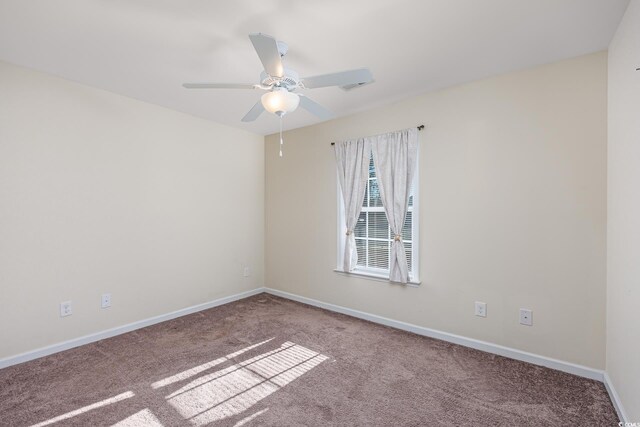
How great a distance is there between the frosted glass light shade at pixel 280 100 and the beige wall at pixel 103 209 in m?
1.96

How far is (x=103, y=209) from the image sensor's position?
2904mm

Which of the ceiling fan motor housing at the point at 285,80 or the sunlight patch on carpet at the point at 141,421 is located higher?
the ceiling fan motor housing at the point at 285,80

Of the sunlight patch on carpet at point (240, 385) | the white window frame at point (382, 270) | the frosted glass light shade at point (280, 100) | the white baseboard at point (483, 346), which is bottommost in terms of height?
the sunlight patch on carpet at point (240, 385)

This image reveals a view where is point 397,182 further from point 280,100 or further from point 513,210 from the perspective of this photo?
point 280,100

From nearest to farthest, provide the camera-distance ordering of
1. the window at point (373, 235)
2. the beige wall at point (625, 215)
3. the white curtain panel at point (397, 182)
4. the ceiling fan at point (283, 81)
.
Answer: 1. the beige wall at point (625, 215)
2. the ceiling fan at point (283, 81)
3. the white curtain panel at point (397, 182)
4. the window at point (373, 235)

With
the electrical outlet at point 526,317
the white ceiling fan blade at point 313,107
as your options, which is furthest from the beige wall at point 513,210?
the white ceiling fan blade at point 313,107

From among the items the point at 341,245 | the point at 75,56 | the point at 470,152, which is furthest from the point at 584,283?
the point at 75,56

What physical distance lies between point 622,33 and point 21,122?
14.3 feet

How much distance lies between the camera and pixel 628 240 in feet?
5.59

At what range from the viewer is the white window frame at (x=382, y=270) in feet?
10.00

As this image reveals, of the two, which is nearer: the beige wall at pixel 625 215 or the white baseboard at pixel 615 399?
the beige wall at pixel 625 215

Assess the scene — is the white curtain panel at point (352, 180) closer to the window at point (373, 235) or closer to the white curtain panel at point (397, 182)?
the window at point (373, 235)

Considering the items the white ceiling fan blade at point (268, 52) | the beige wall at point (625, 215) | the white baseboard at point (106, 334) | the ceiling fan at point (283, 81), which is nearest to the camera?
the white ceiling fan blade at point (268, 52)

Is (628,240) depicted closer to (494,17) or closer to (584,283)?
(584,283)
